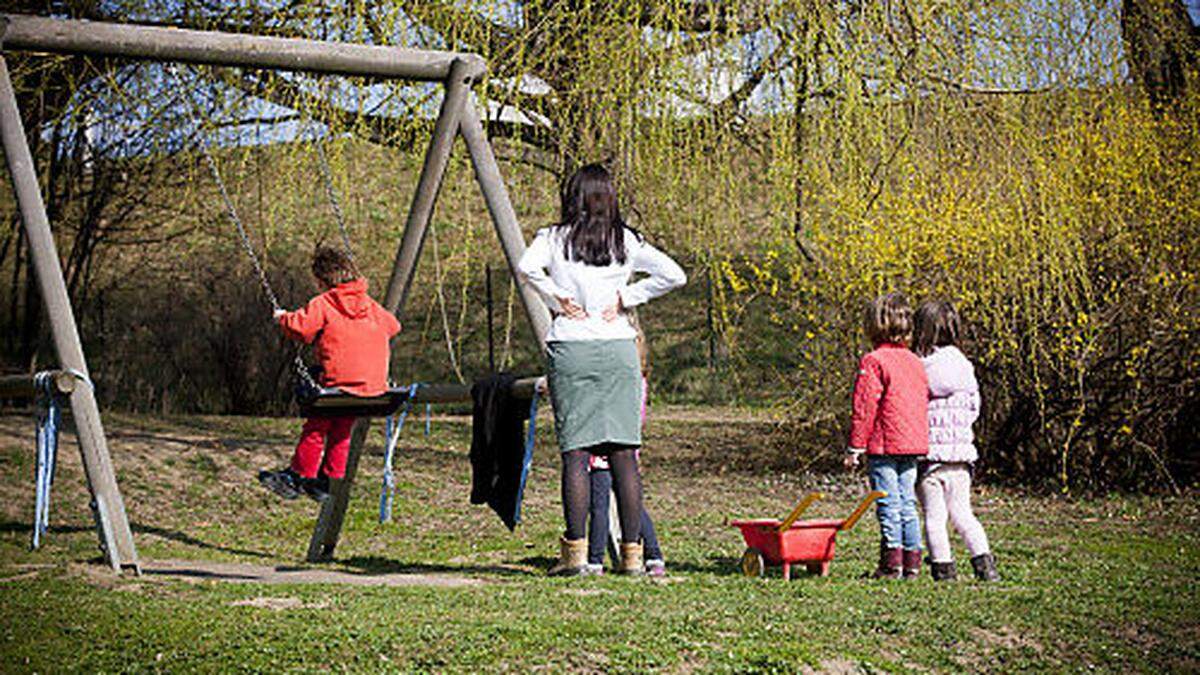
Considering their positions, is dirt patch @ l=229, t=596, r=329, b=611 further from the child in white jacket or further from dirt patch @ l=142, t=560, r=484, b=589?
the child in white jacket

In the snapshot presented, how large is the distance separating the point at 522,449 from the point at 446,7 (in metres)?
2.52

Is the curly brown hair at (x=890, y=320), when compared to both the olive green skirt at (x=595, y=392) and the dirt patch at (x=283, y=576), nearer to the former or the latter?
the olive green skirt at (x=595, y=392)

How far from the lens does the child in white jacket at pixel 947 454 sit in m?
6.11

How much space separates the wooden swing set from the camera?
6152mm

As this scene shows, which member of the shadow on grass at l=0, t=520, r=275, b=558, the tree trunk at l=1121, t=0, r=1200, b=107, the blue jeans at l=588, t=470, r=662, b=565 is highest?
the tree trunk at l=1121, t=0, r=1200, b=107

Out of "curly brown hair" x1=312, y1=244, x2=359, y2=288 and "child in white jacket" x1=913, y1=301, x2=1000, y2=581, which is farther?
"curly brown hair" x1=312, y1=244, x2=359, y2=288

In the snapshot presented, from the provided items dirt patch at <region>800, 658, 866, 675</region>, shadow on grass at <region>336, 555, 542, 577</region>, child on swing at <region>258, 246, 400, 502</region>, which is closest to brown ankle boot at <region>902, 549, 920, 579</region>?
shadow on grass at <region>336, 555, 542, 577</region>

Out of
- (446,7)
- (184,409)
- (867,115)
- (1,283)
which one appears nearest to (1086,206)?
(867,115)

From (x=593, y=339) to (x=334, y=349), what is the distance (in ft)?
5.18

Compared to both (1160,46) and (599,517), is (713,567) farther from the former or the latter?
(1160,46)

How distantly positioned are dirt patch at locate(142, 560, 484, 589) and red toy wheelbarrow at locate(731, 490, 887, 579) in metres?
1.20

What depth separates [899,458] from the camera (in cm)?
612

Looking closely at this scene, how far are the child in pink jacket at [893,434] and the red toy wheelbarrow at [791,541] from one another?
5.4 inches

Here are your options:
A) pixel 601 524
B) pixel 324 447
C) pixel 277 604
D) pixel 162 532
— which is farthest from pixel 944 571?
pixel 162 532
